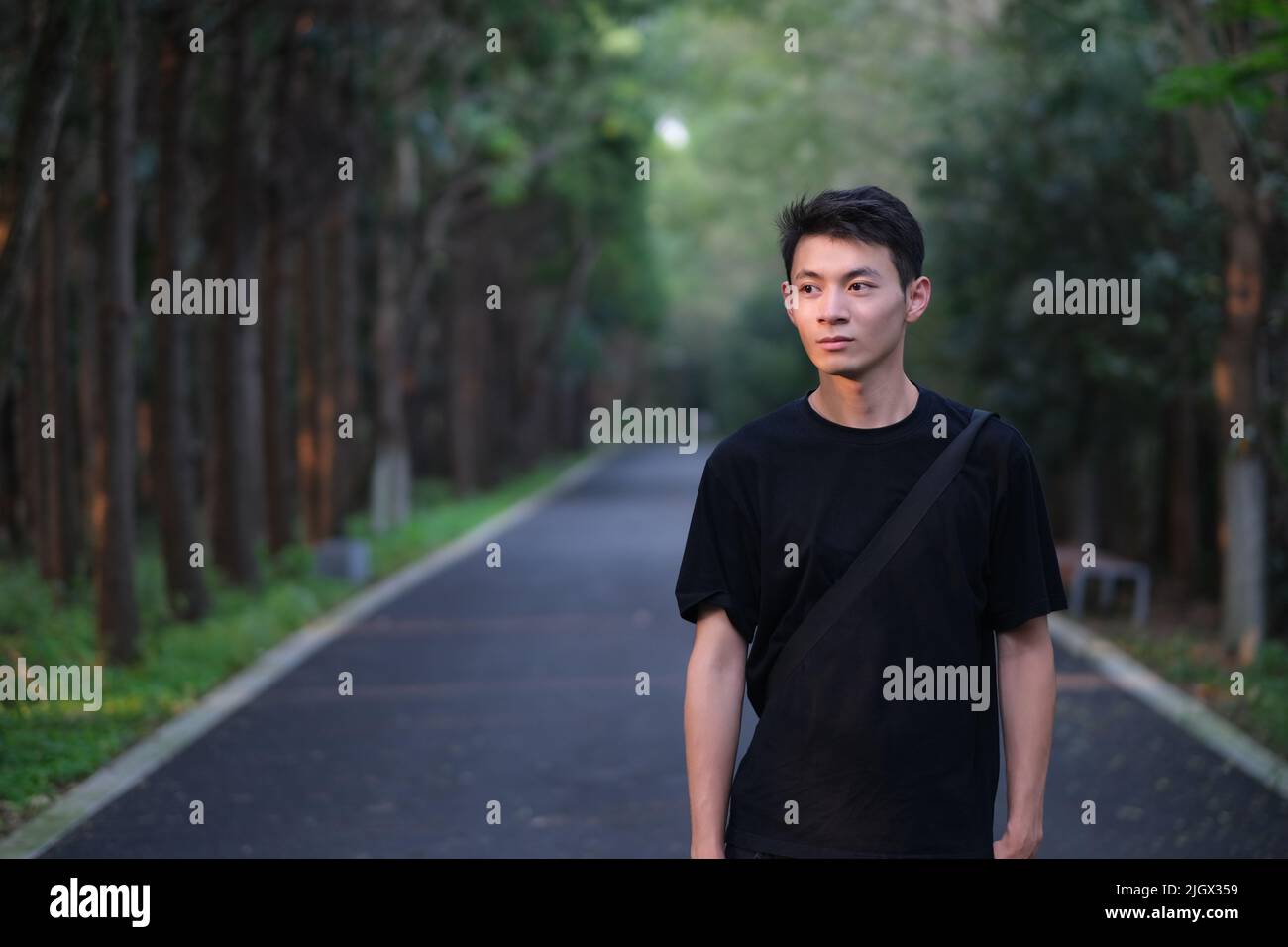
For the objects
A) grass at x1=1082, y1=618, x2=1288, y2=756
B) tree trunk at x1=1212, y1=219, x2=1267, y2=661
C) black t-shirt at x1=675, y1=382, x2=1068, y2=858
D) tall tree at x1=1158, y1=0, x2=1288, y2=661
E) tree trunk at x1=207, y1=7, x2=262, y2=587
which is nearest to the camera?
black t-shirt at x1=675, y1=382, x2=1068, y2=858

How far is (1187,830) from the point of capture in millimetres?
8977

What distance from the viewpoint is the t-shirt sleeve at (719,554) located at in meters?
3.62

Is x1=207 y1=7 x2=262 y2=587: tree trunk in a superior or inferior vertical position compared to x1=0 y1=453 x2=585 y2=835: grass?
superior

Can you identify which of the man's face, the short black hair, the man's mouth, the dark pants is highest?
the short black hair

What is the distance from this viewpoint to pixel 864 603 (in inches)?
138

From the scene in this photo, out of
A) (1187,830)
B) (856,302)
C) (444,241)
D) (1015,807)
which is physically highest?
(444,241)

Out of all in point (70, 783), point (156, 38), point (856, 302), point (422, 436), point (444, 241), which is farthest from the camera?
point (422, 436)

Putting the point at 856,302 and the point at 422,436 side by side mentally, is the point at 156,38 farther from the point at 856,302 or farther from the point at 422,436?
the point at 422,436

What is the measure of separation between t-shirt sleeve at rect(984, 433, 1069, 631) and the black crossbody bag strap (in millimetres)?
134

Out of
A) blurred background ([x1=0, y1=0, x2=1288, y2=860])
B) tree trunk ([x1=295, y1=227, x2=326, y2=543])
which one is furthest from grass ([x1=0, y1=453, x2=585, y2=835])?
tree trunk ([x1=295, y1=227, x2=326, y2=543])

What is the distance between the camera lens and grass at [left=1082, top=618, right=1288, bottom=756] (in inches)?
460

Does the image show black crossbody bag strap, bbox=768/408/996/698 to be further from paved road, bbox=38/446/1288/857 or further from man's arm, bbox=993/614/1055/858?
paved road, bbox=38/446/1288/857
